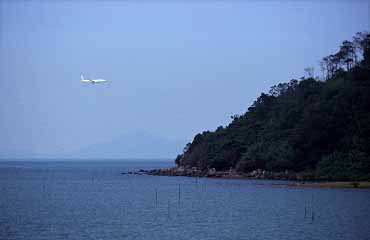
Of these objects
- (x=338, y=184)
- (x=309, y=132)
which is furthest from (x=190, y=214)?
(x=309, y=132)

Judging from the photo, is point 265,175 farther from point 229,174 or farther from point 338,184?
point 338,184

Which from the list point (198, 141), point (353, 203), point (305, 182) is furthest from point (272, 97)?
point (353, 203)

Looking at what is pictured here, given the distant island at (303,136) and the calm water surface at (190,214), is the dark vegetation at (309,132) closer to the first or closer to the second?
the distant island at (303,136)

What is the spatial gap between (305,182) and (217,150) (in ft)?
119

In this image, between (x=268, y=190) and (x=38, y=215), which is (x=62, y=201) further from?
(x=268, y=190)

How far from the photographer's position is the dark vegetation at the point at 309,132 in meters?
107

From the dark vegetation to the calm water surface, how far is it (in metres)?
18.9

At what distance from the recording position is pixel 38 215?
59.3m

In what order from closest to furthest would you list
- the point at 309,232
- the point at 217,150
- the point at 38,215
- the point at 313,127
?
1. the point at 309,232
2. the point at 38,215
3. the point at 313,127
4. the point at 217,150

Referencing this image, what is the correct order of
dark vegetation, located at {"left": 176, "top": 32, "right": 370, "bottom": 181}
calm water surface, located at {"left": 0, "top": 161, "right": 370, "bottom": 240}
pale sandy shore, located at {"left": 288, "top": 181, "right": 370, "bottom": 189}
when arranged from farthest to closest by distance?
dark vegetation, located at {"left": 176, "top": 32, "right": 370, "bottom": 181}
pale sandy shore, located at {"left": 288, "top": 181, "right": 370, "bottom": 189}
calm water surface, located at {"left": 0, "top": 161, "right": 370, "bottom": 240}

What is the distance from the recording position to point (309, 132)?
111875 mm

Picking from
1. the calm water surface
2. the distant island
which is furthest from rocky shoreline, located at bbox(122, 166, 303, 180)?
the calm water surface

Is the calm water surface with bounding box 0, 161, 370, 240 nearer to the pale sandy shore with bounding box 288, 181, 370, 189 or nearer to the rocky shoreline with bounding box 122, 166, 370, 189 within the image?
the pale sandy shore with bounding box 288, 181, 370, 189

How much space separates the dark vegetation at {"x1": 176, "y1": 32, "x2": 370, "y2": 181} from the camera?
107m
